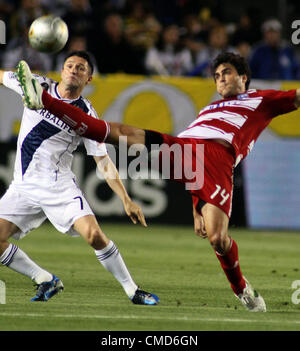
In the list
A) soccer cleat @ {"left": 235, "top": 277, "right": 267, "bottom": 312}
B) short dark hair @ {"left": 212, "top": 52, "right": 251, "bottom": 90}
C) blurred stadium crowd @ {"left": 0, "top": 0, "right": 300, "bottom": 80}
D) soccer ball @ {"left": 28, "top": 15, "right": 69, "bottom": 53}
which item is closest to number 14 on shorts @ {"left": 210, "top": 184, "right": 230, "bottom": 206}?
soccer cleat @ {"left": 235, "top": 277, "right": 267, "bottom": 312}

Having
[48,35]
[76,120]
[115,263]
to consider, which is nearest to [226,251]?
[115,263]

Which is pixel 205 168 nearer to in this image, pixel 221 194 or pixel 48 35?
pixel 221 194

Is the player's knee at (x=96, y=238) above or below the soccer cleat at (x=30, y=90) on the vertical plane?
below

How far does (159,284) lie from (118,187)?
69.7 inches

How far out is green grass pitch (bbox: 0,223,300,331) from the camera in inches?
245

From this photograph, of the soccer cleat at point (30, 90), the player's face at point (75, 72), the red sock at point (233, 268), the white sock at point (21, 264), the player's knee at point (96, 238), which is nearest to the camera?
the soccer cleat at point (30, 90)

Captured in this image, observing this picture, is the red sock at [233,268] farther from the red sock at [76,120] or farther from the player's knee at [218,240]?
the red sock at [76,120]

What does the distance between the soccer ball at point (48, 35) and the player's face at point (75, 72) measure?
0.70 ft

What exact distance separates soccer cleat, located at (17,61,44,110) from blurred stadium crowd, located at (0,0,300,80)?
7.63 metres

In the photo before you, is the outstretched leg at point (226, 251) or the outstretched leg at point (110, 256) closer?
the outstretched leg at point (226, 251)

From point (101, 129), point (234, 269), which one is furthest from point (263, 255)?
point (101, 129)

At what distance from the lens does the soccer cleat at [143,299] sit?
7.14m

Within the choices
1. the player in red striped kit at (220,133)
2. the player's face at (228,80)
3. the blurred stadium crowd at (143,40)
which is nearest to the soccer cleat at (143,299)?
the player in red striped kit at (220,133)

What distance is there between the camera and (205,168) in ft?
23.5
